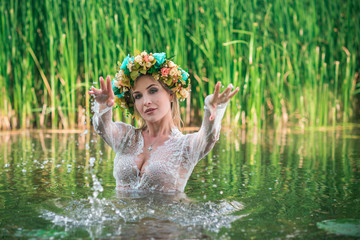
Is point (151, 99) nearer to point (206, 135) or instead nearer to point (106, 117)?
point (106, 117)

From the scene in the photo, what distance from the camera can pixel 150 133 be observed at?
12.1 feet

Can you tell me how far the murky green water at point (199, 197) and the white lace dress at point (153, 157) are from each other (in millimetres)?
83

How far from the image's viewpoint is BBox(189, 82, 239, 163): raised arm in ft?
10.3

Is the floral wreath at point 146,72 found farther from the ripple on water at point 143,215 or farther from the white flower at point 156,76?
the ripple on water at point 143,215

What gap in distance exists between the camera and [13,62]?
8469 mm

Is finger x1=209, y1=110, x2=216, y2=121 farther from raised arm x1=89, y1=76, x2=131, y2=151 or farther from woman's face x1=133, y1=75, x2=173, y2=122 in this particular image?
raised arm x1=89, y1=76, x2=131, y2=151

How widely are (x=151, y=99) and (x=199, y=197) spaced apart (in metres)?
0.74

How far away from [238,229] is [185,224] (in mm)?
264

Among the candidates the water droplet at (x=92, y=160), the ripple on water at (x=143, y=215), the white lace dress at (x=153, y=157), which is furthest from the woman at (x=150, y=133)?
the water droplet at (x=92, y=160)

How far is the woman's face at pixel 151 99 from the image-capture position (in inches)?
140

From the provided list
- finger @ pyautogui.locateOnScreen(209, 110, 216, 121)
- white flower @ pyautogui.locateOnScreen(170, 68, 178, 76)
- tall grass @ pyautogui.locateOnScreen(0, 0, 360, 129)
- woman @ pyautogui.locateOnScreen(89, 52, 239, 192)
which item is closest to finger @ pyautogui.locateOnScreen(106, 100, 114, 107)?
woman @ pyautogui.locateOnScreen(89, 52, 239, 192)

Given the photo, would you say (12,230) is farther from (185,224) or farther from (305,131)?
(305,131)

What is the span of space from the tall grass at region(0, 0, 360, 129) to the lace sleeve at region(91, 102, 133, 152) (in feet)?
14.7

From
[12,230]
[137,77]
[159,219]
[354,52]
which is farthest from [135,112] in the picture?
[354,52]
